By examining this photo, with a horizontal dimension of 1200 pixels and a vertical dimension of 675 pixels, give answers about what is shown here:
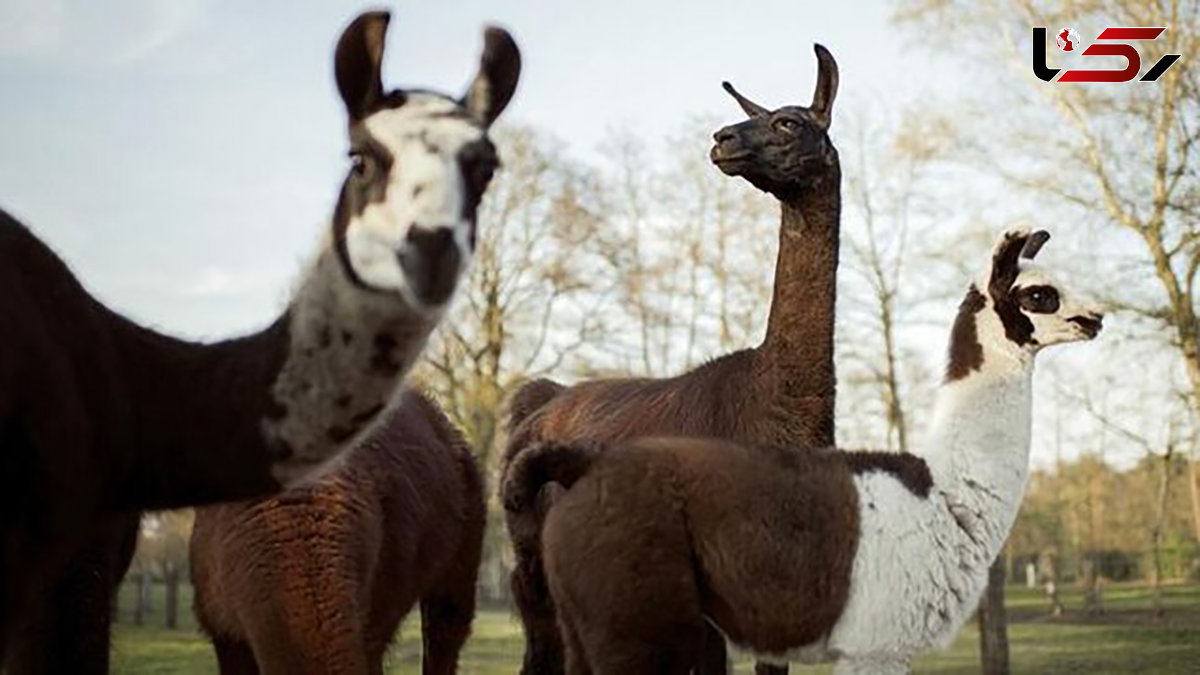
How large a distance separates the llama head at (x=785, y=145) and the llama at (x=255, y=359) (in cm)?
334

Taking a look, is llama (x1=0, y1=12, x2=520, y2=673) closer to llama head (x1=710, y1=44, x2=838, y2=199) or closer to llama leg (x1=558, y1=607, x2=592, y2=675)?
llama leg (x1=558, y1=607, x2=592, y2=675)

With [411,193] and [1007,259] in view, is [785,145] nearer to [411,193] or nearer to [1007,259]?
[1007,259]

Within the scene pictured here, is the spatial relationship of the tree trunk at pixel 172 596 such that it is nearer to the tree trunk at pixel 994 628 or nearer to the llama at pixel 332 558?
the tree trunk at pixel 994 628

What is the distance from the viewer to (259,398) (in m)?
3.65

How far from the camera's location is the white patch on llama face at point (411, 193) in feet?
10.7

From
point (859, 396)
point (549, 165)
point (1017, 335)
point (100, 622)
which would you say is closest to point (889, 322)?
point (859, 396)

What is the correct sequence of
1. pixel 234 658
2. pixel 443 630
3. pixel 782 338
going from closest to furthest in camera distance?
1. pixel 234 658
2. pixel 782 338
3. pixel 443 630

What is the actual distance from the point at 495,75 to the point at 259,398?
3.65ft

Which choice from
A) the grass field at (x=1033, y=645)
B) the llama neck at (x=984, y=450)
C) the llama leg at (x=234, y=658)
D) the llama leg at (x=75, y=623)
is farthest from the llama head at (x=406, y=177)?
the grass field at (x=1033, y=645)

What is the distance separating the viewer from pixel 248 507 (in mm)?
5480

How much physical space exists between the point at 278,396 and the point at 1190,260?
14175 millimetres

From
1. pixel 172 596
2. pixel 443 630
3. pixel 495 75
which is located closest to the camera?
pixel 495 75

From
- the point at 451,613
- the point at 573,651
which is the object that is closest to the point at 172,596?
the point at 451,613

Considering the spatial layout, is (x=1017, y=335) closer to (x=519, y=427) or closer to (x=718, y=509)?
(x=718, y=509)
